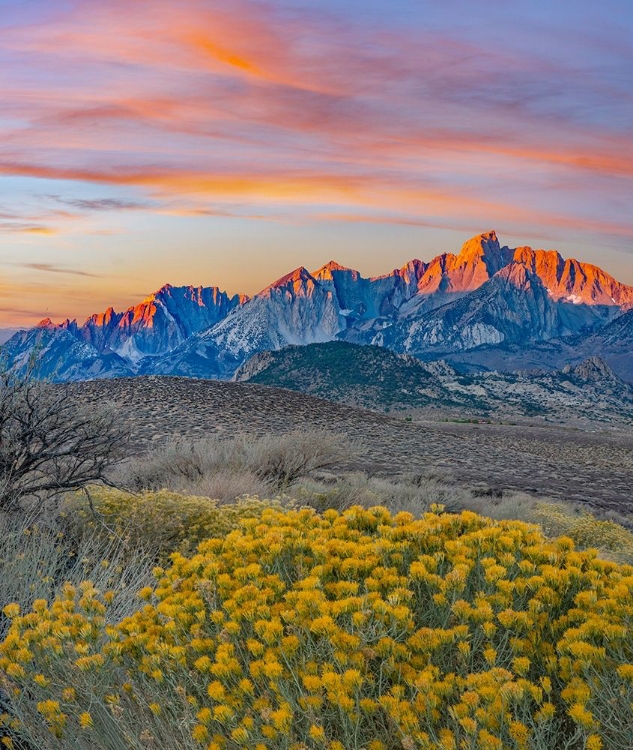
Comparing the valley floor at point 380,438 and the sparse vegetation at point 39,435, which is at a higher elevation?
the sparse vegetation at point 39,435

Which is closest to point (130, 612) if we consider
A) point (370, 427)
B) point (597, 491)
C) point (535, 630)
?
point (535, 630)

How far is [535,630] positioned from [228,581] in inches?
54.4

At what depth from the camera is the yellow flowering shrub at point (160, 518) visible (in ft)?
23.5

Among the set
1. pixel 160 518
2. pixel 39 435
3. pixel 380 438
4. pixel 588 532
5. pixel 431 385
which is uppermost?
pixel 39 435

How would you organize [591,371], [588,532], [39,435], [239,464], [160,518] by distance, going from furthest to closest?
[591,371] < [239,464] < [588,532] < [39,435] < [160,518]

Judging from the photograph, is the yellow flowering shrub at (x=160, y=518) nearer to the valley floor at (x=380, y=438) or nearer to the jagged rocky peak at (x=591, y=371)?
the valley floor at (x=380, y=438)

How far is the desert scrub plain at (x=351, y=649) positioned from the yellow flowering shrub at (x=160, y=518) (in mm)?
3242

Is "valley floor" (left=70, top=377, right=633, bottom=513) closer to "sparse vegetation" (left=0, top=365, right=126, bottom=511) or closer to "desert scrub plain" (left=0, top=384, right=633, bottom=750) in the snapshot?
"sparse vegetation" (left=0, top=365, right=126, bottom=511)

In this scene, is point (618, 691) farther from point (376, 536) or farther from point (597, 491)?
point (597, 491)

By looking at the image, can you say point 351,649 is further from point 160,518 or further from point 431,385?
point 431,385

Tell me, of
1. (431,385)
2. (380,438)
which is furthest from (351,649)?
(431,385)

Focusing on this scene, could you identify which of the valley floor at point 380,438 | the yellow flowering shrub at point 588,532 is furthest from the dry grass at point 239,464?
the yellow flowering shrub at point 588,532

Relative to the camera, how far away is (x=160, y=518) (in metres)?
7.39

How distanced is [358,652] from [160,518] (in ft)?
16.9
